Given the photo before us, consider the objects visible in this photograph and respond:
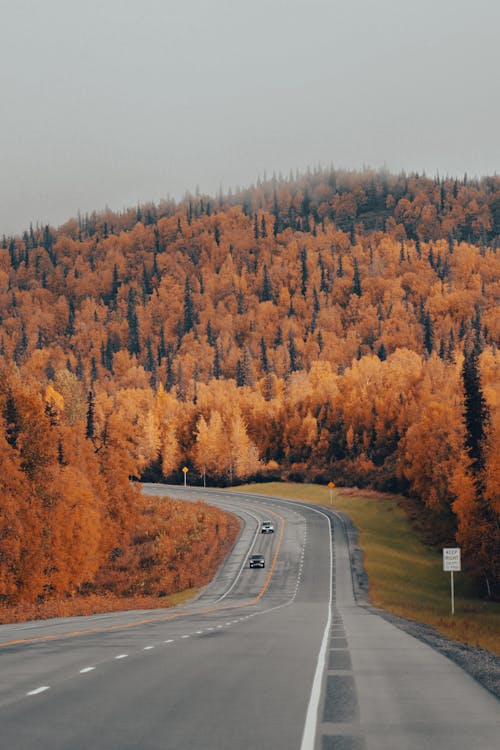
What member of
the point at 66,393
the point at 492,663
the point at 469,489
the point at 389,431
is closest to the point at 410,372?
the point at 389,431

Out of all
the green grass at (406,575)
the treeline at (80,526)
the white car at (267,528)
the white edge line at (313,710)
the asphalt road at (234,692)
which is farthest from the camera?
the white car at (267,528)

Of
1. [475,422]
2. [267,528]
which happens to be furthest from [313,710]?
[267,528]

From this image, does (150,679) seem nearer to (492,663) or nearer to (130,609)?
(492,663)

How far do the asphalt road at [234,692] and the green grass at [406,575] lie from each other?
9.82 metres

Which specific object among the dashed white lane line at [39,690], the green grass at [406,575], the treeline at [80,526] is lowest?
the green grass at [406,575]

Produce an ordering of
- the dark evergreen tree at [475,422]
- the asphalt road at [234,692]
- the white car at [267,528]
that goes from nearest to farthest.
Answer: the asphalt road at [234,692], the dark evergreen tree at [475,422], the white car at [267,528]

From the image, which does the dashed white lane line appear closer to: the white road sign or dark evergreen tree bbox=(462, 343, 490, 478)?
the white road sign

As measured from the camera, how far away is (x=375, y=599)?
6078 cm

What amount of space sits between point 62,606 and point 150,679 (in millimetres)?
30125

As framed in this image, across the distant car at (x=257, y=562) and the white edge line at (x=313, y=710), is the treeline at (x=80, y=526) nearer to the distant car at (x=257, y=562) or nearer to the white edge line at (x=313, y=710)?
the distant car at (x=257, y=562)

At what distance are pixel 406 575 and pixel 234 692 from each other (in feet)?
216

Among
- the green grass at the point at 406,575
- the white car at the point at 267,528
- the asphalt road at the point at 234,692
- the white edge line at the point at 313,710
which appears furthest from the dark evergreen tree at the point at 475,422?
the white edge line at the point at 313,710

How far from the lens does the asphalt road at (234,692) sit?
9078 mm

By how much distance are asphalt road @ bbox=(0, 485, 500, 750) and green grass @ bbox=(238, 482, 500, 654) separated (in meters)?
9.82
